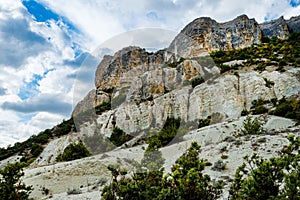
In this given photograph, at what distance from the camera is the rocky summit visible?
13.8 m

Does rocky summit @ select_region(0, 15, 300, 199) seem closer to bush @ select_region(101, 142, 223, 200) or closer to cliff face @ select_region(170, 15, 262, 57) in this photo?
bush @ select_region(101, 142, 223, 200)

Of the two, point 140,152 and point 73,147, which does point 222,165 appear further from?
point 73,147

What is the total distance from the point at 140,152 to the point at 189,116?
9956 mm

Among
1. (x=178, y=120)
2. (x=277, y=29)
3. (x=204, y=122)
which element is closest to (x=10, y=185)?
(x=204, y=122)

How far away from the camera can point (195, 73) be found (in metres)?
33.0

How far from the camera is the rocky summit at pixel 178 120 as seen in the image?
13.8 meters

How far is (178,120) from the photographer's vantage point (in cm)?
2736

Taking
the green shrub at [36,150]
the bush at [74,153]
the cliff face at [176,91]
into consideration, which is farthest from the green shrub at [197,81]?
the green shrub at [36,150]

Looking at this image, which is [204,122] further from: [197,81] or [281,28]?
[281,28]

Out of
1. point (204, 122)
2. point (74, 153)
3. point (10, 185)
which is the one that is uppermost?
point (204, 122)

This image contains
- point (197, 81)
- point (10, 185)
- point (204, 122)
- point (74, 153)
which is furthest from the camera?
point (197, 81)

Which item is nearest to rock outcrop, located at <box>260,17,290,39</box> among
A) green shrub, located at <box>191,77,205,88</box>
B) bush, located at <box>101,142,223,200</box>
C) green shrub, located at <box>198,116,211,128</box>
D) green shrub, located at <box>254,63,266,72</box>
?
green shrub, located at <box>254,63,266,72</box>

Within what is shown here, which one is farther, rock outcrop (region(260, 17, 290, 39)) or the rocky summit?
rock outcrop (region(260, 17, 290, 39))

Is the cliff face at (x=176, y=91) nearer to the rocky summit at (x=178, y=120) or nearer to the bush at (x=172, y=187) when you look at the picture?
the rocky summit at (x=178, y=120)
